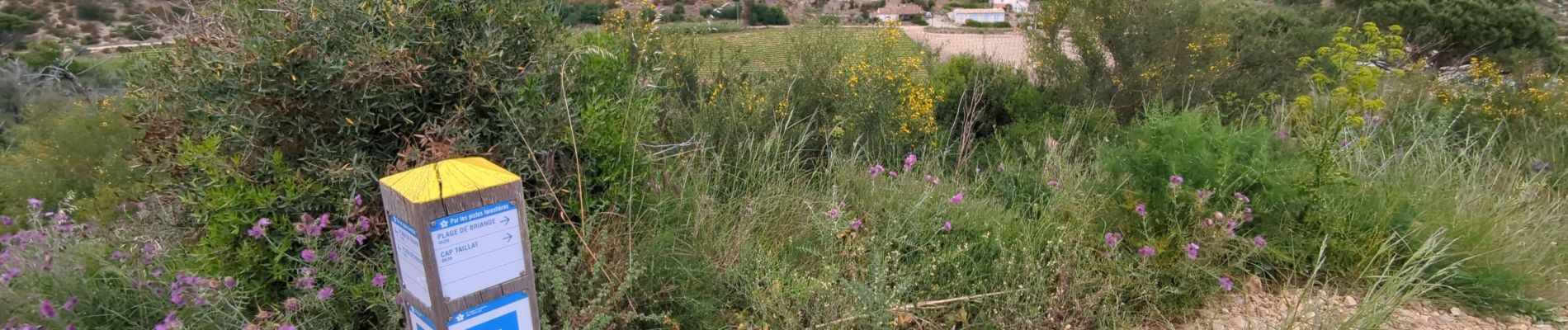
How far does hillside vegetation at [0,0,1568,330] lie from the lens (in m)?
2.50

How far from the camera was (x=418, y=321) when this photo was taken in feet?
5.82

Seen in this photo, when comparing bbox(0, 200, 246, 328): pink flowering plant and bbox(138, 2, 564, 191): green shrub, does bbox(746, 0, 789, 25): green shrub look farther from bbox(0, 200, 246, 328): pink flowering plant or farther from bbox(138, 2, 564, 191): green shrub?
bbox(0, 200, 246, 328): pink flowering plant

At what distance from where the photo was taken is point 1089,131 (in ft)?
20.0

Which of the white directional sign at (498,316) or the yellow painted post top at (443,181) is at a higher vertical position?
the yellow painted post top at (443,181)

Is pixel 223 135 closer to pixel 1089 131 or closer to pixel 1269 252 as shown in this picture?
pixel 1269 252

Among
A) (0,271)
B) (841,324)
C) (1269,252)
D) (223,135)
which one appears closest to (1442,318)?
(1269,252)

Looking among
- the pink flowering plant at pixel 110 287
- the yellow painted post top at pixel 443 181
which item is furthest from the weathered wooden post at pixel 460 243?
the pink flowering plant at pixel 110 287

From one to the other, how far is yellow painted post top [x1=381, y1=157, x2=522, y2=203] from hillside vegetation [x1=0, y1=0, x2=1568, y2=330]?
0.74m

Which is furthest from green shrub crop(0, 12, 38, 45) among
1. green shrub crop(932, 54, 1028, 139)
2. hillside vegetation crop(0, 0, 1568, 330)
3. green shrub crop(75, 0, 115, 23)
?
green shrub crop(932, 54, 1028, 139)

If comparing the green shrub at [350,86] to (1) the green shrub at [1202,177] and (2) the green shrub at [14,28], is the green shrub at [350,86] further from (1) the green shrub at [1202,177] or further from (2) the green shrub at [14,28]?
(2) the green shrub at [14,28]

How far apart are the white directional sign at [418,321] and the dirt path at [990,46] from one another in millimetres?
6638

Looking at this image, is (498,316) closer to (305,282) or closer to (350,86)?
(305,282)

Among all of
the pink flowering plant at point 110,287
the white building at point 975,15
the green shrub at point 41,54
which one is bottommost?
the white building at point 975,15

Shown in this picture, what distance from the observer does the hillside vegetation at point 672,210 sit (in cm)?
250
